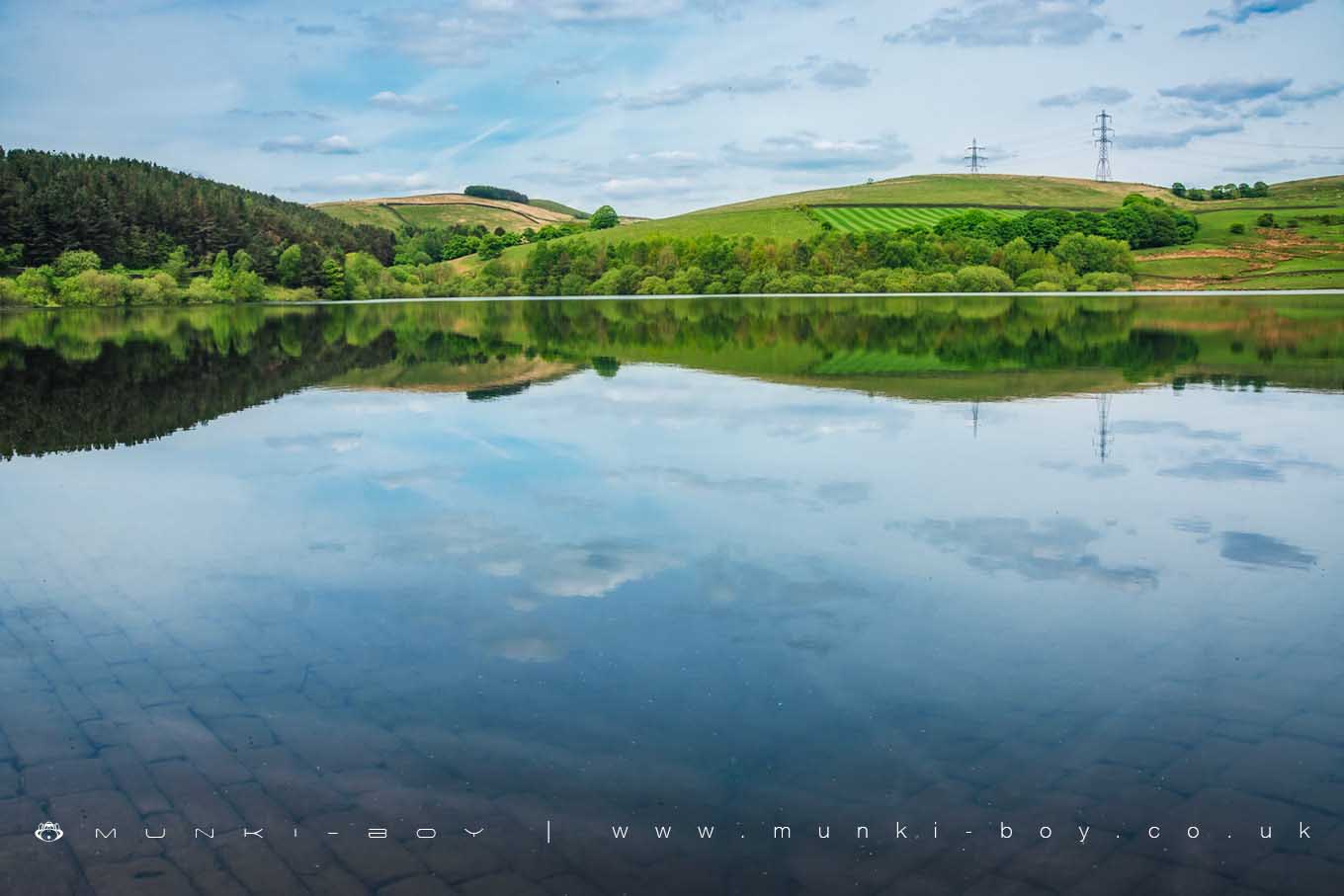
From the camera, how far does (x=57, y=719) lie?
8.55 metres

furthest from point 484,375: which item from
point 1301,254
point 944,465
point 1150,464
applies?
point 1301,254

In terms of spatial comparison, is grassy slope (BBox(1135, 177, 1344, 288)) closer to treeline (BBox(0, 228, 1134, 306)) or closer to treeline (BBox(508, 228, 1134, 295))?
treeline (BBox(508, 228, 1134, 295))

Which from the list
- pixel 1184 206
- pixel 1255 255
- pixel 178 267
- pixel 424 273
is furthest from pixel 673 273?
pixel 1184 206

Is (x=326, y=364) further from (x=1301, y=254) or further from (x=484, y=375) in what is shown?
(x=1301, y=254)

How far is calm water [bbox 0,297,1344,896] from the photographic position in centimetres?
662

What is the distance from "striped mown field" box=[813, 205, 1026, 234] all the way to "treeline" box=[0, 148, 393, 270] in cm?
8732

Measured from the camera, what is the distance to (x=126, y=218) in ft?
479

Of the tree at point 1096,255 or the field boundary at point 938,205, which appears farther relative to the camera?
the field boundary at point 938,205

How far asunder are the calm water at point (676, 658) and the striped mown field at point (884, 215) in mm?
155730

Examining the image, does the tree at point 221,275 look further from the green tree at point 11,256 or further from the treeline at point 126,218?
the green tree at point 11,256

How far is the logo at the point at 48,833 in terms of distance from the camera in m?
6.75

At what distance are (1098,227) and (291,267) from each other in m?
125

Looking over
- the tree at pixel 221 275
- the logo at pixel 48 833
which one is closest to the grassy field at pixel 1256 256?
the tree at pixel 221 275

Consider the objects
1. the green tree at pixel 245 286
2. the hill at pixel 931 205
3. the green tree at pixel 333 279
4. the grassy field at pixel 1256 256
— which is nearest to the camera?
the grassy field at pixel 1256 256
